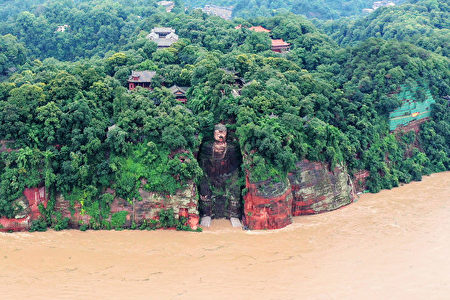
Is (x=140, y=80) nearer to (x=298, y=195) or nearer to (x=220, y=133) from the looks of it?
(x=220, y=133)

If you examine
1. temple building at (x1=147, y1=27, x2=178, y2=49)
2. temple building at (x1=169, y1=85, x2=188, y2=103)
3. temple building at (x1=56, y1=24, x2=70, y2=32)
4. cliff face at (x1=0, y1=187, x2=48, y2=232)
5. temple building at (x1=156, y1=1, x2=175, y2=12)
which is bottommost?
temple building at (x1=156, y1=1, x2=175, y2=12)

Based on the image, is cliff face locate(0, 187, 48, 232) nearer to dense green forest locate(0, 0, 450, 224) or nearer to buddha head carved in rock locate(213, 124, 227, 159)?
dense green forest locate(0, 0, 450, 224)

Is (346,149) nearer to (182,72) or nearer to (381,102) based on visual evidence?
(381,102)

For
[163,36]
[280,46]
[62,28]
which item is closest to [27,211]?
[163,36]

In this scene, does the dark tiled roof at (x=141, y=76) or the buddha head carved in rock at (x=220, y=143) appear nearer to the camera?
the buddha head carved in rock at (x=220, y=143)

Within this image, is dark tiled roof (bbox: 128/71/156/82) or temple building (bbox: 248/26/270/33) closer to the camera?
dark tiled roof (bbox: 128/71/156/82)

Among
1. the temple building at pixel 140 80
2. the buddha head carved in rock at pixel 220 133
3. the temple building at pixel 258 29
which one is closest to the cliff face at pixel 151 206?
the buddha head carved in rock at pixel 220 133

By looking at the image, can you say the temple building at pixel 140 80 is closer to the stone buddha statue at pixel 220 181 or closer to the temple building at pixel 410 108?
the stone buddha statue at pixel 220 181

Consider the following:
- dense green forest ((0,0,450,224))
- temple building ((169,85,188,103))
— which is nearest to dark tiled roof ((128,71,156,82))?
dense green forest ((0,0,450,224))
